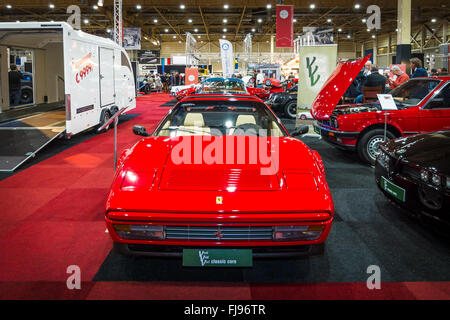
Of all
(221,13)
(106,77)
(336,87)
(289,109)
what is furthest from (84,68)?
(221,13)

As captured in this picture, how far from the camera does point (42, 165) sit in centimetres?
641

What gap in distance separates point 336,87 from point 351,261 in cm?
462

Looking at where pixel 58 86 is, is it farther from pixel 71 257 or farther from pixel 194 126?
pixel 71 257

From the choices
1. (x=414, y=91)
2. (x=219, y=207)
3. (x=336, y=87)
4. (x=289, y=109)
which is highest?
(x=336, y=87)

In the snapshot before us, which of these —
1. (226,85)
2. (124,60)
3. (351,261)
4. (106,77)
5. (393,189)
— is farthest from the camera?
(226,85)

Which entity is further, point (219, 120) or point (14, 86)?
point (14, 86)

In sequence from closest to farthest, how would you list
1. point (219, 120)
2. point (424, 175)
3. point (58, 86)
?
point (424, 175)
point (219, 120)
point (58, 86)

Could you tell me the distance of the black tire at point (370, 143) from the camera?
6285 millimetres

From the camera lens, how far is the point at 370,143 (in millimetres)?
6352

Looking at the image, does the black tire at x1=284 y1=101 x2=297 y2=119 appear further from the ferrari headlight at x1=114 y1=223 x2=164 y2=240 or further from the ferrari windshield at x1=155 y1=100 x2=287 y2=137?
the ferrari headlight at x1=114 y1=223 x2=164 y2=240

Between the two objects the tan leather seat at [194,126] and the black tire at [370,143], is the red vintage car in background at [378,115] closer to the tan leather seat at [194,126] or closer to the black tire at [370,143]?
the black tire at [370,143]

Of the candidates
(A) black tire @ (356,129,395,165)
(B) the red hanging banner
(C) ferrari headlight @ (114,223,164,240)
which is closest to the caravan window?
(A) black tire @ (356,129,395,165)

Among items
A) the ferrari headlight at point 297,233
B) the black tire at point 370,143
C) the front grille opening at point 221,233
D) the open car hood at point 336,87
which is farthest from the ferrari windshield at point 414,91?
the front grille opening at point 221,233
